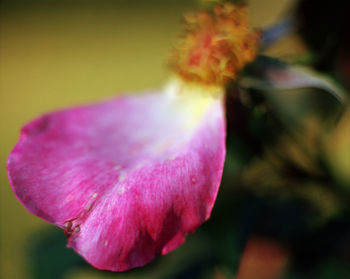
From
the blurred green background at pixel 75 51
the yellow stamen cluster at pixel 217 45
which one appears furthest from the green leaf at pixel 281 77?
the blurred green background at pixel 75 51

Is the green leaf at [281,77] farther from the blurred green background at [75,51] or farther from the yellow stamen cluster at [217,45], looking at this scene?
the blurred green background at [75,51]

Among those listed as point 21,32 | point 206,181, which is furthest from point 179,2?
point 206,181

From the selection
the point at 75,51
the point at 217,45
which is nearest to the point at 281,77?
the point at 217,45

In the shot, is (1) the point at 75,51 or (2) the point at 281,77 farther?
(1) the point at 75,51

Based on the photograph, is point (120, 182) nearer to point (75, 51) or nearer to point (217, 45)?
point (217, 45)

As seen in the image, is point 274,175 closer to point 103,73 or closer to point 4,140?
point 4,140

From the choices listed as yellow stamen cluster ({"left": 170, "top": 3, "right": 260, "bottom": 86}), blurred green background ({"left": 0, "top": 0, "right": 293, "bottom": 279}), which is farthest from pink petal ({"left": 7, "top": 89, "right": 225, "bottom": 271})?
blurred green background ({"left": 0, "top": 0, "right": 293, "bottom": 279})
